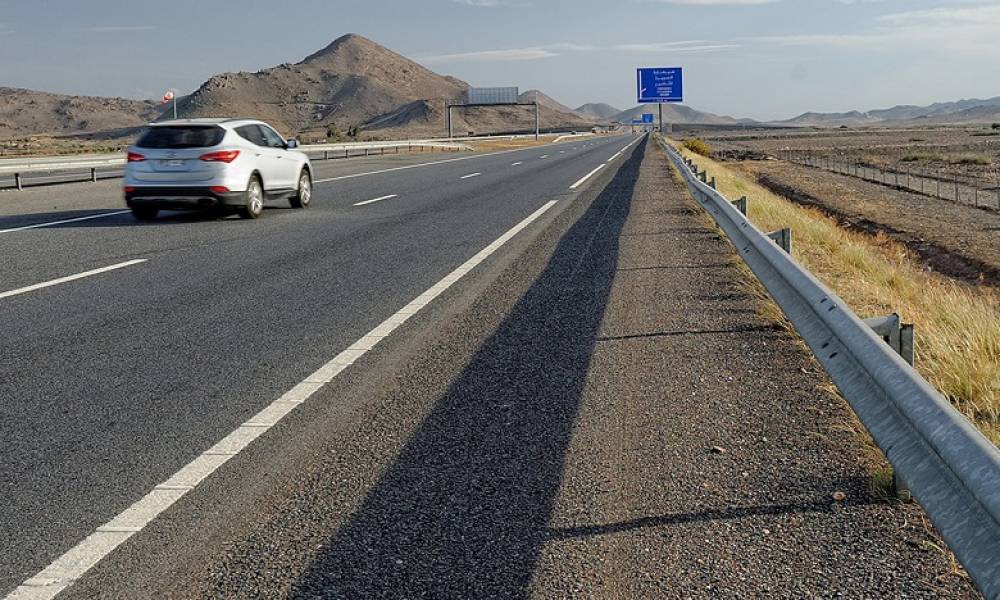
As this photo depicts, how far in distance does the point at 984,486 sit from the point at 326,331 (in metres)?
5.13

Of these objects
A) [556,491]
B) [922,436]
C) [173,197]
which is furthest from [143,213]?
[922,436]

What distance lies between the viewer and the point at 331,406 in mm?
5109

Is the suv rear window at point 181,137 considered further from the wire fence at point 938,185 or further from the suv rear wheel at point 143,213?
the wire fence at point 938,185

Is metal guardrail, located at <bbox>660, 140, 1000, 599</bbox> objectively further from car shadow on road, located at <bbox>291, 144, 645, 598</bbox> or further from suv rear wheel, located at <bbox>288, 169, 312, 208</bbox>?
suv rear wheel, located at <bbox>288, 169, 312, 208</bbox>

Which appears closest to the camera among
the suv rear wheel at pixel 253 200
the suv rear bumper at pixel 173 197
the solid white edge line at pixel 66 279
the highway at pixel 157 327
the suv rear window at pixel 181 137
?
the highway at pixel 157 327

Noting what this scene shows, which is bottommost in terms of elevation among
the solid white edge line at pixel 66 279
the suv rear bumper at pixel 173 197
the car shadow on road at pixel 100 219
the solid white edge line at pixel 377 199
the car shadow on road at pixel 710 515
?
the car shadow on road at pixel 710 515

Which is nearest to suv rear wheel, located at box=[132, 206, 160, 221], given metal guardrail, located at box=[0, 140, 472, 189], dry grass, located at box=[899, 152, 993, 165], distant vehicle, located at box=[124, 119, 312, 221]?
distant vehicle, located at box=[124, 119, 312, 221]

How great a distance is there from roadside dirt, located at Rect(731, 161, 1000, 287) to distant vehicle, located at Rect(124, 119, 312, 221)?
11.0 metres

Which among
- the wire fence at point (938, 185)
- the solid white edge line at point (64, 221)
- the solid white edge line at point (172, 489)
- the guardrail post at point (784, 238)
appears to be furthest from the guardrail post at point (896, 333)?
the wire fence at point (938, 185)

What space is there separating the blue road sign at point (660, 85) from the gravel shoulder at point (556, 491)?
59718 mm

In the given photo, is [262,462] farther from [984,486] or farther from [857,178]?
[857,178]

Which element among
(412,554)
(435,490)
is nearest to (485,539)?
(412,554)

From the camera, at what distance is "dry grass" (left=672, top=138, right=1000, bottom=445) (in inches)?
205

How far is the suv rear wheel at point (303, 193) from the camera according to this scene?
674 inches
